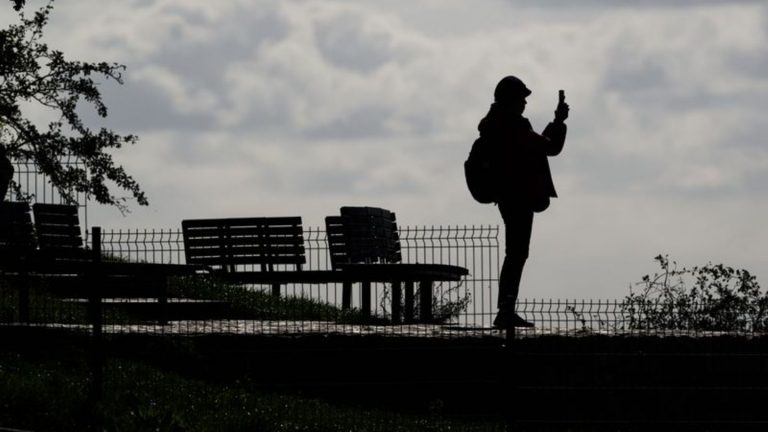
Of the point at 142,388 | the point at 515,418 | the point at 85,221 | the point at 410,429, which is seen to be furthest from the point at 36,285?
the point at 515,418

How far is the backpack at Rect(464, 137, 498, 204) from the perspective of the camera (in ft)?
54.8

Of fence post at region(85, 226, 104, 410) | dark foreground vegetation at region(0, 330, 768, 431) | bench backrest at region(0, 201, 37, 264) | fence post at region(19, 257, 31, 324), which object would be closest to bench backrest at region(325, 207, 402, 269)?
bench backrest at region(0, 201, 37, 264)

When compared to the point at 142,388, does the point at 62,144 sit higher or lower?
higher

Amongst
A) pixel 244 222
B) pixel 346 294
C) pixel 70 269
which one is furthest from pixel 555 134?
pixel 346 294

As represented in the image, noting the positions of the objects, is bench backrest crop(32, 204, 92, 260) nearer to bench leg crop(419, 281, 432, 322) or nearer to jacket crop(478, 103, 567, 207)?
bench leg crop(419, 281, 432, 322)

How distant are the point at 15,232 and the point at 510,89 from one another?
20.3ft

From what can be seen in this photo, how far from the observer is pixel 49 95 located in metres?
28.4

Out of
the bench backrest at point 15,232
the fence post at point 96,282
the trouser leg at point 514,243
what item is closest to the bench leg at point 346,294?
the bench backrest at point 15,232

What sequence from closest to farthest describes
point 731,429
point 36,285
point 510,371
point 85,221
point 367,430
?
point 510,371 < point 367,430 < point 731,429 < point 36,285 < point 85,221

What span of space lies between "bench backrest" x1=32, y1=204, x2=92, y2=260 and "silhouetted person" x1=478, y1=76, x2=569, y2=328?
5706 millimetres

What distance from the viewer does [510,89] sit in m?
16.5

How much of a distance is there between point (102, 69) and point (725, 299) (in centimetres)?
1214

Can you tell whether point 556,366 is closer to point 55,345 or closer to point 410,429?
point 410,429

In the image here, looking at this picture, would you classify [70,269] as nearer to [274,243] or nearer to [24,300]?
[24,300]
